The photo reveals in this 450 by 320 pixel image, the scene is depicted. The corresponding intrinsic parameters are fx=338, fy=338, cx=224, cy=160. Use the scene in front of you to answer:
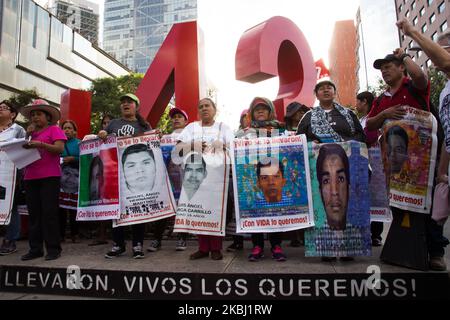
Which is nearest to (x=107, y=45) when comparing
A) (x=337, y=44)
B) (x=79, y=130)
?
(x=337, y=44)

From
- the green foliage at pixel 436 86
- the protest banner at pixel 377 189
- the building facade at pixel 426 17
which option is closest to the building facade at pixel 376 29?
the building facade at pixel 426 17

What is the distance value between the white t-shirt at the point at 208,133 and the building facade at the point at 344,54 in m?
69.3

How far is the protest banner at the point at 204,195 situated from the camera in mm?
3635

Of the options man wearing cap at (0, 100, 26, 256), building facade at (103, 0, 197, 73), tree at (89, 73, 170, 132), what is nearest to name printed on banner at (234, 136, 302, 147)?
man wearing cap at (0, 100, 26, 256)

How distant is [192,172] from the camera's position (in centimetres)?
377

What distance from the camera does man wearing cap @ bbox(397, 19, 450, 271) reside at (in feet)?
7.61

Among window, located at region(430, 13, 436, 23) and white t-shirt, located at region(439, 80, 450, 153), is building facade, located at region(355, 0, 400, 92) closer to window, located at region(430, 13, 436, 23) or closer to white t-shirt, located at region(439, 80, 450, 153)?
window, located at region(430, 13, 436, 23)

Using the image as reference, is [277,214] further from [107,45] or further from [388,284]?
[107,45]

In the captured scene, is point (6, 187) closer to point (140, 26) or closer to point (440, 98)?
point (440, 98)

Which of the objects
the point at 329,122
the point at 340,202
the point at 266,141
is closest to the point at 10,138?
the point at 266,141

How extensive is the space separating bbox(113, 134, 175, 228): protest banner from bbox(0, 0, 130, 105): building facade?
2969 cm

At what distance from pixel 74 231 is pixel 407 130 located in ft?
15.2

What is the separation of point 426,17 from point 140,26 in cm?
8110

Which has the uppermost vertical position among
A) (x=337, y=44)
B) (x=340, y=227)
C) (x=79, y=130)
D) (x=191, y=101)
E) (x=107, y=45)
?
(x=107, y=45)
